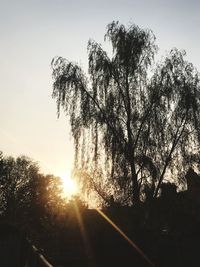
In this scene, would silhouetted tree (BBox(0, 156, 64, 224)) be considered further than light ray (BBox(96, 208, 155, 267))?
Yes

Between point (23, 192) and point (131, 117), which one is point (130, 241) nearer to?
point (131, 117)

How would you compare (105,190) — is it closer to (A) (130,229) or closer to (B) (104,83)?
(A) (130,229)

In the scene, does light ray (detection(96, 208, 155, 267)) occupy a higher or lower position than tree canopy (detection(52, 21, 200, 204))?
lower

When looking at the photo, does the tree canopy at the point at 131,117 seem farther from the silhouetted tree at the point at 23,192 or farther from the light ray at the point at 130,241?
the silhouetted tree at the point at 23,192

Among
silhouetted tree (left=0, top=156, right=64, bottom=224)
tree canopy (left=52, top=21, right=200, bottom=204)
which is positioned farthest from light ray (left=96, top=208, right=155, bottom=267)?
silhouetted tree (left=0, top=156, right=64, bottom=224)

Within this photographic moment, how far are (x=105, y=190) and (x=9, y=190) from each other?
34.1 metres

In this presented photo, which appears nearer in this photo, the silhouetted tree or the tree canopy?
the tree canopy

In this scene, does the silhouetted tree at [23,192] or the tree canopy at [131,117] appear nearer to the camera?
the tree canopy at [131,117]

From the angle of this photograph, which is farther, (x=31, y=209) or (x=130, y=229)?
(x=31, y=209)

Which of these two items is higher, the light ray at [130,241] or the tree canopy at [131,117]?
the tree canopy at [131,117]

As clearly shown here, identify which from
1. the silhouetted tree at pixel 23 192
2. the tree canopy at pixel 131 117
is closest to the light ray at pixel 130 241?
the tree canopy at pixel 131 117

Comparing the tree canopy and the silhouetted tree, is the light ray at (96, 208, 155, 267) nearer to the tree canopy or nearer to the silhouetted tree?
the tree canopy

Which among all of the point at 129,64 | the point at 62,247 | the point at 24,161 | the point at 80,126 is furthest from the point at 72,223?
the point at 24,161

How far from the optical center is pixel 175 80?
14273 mm
